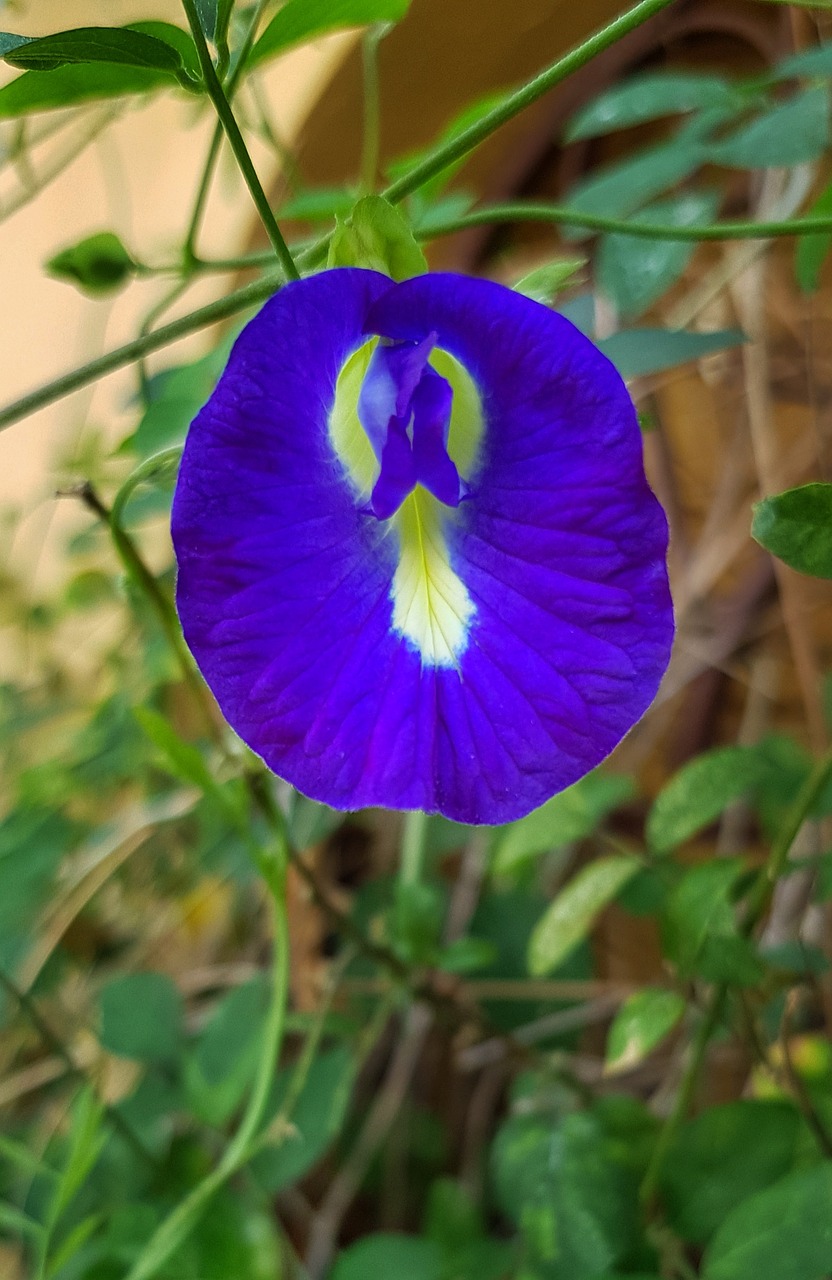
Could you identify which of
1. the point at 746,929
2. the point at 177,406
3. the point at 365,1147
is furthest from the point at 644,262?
the point at 365,1147

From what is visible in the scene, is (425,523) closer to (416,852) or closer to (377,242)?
(377,242)

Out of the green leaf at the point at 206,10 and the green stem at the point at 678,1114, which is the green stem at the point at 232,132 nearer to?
the green leaf at the point at 206,10

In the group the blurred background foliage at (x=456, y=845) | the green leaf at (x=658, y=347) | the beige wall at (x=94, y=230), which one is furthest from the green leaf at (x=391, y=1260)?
the beige wall at (x=94, y=230)

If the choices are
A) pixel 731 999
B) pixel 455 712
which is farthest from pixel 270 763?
pixel 731 999

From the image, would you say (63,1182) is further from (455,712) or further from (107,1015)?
(455,712)

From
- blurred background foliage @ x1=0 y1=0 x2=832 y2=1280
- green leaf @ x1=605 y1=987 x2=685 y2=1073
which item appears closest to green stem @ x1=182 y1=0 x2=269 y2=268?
blurred background foliage @ x1=0 y1=0 x2=832 y2=1280

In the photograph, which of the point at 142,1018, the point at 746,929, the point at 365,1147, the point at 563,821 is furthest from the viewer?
the point at 365,1147
